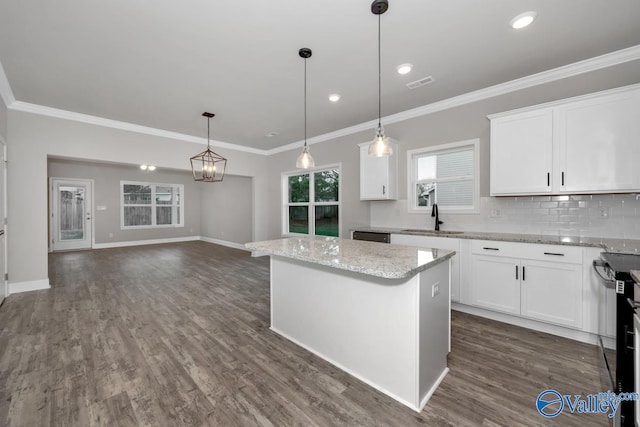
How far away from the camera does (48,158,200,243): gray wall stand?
23.7ft

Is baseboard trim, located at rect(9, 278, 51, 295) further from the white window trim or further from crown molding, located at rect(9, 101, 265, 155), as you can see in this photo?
the white window trim

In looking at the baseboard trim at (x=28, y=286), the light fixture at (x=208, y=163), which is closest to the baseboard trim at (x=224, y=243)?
the light fixture at (x=208, y=163)

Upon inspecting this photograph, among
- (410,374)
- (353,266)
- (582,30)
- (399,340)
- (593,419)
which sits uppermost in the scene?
(582,30)

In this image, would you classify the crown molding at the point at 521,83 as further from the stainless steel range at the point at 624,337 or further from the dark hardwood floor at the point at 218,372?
the dark hardwood floor at the point at 218,372

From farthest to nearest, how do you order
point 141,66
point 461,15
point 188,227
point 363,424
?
point 188,227 → point 141,66 → point 461,15 → point 363,424

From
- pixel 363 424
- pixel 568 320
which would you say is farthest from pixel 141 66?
pixel 568 320

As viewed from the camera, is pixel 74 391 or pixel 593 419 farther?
pixel 74 391

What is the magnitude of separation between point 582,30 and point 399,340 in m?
2.92

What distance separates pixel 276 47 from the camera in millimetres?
2488

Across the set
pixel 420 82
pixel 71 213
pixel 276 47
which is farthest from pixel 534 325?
pixel 71 213

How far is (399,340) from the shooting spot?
1744mm

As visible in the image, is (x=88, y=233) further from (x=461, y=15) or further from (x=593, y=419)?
(x=593, y=419)

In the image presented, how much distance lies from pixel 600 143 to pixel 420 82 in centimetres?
180

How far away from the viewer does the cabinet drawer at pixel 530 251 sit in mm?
2436
